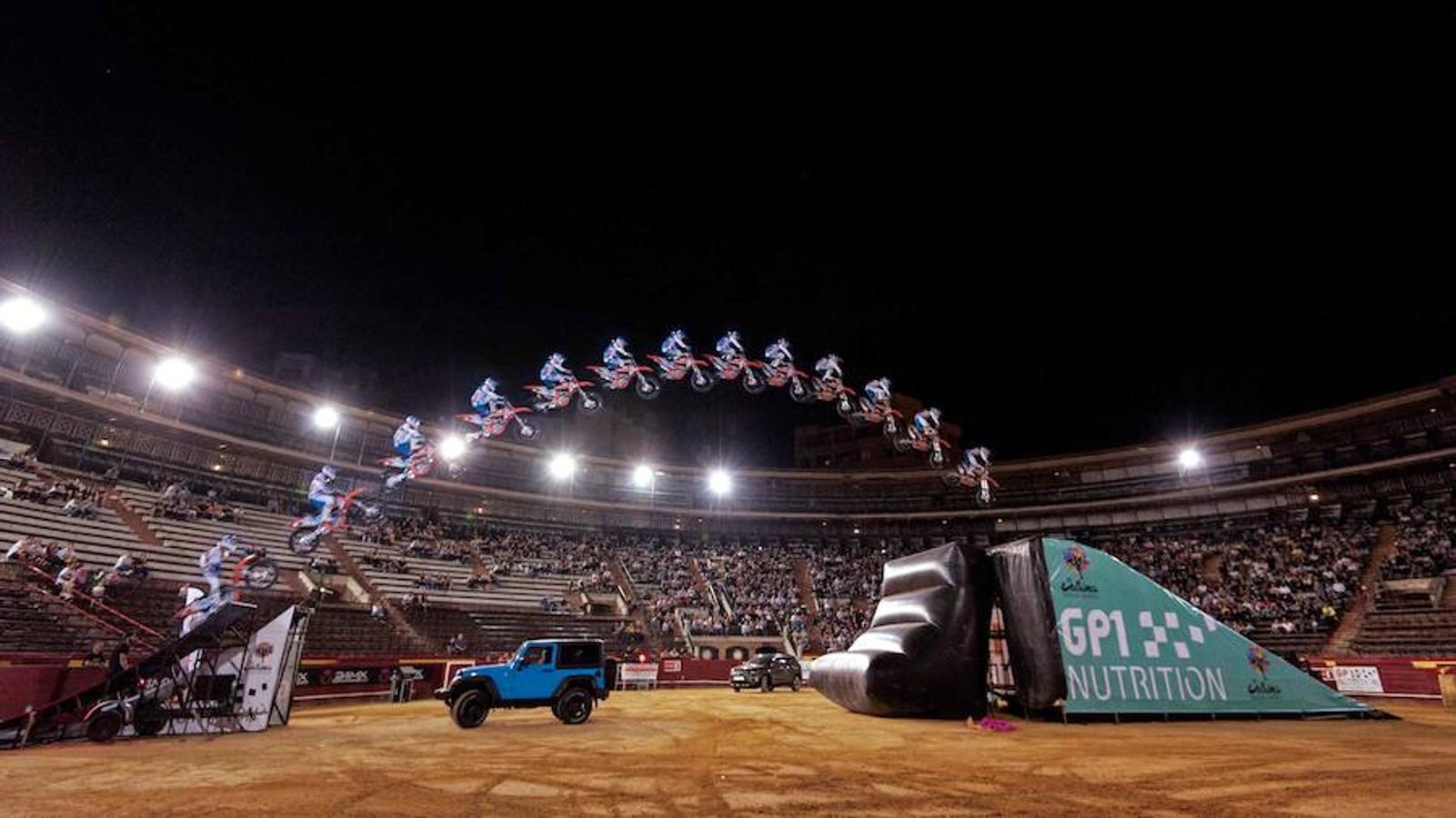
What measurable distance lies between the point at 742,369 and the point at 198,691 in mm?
13540

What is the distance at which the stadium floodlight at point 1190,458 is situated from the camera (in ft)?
124

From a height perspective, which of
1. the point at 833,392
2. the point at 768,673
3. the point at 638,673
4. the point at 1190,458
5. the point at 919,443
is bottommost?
the point at 638,673

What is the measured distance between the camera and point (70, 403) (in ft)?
85.9

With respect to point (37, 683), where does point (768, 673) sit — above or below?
below

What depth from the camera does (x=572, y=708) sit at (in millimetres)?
14859

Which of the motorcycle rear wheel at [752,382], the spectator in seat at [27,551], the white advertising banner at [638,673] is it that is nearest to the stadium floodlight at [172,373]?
the spectator in seat at [27,551]

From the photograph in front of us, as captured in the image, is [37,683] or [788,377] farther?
[788,377]

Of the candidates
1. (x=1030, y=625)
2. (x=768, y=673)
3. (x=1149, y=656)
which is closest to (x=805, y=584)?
(x=768, y=673)

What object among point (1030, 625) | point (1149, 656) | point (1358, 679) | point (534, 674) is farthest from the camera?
point (1358, 679)

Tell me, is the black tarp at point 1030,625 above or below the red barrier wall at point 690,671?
above

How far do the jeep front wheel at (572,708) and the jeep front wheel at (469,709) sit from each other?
5.49 feet

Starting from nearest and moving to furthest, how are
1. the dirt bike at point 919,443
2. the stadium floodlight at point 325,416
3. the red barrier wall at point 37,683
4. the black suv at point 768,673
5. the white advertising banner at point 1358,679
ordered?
the red barrier wall at point 37,683 < the dirt bike at point 919,443 < the white advertising banner at point 1358,679 < the black suv at point 768,673 < the stadium floodlight at point 325,416

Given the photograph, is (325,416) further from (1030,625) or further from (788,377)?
(1030,625)

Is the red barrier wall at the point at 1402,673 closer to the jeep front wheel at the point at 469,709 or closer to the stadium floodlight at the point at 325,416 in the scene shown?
the jeep front wheel at the point at 469,709
